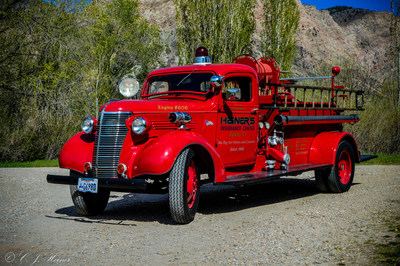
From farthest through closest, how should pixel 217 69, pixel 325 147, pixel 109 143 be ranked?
pixel 325 147 < pixel 217 69 < pixel 109 143

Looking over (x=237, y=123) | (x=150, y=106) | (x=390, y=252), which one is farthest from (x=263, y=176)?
(x=390, y=252)

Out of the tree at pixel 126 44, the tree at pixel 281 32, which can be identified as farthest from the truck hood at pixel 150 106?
the tree at pixel 126 44

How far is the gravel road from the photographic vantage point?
4.31 m

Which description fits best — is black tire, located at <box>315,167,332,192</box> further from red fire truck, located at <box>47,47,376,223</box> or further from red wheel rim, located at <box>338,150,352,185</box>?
red wheel rim, located at <box>338,150,352,185</box>

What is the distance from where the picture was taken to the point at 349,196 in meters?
7.82

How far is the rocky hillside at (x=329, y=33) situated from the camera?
203 ft

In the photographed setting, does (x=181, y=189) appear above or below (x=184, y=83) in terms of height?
below

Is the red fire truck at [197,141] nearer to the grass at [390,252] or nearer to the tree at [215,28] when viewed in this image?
the grass at [390,252]

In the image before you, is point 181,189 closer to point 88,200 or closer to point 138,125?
point 138,125

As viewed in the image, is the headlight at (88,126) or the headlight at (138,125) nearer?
the headlight at (138,125)

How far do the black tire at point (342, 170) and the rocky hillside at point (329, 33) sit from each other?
4796cm

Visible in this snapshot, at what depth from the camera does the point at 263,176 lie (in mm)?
6586

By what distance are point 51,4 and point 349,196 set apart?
12719 mm

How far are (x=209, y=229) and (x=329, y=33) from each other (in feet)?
228
